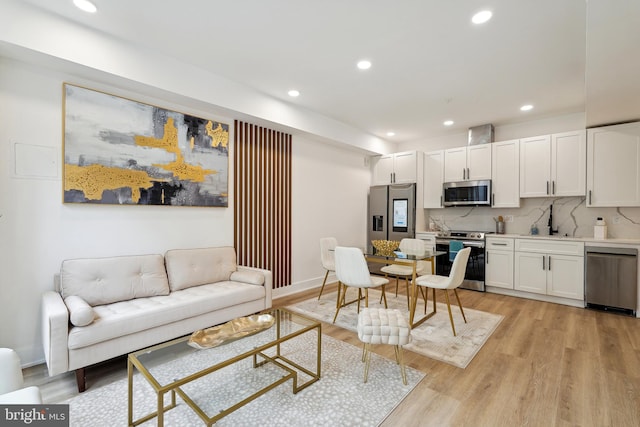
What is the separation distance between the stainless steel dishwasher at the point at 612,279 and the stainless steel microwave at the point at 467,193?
4.89ft

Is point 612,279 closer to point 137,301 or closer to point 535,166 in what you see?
point 535,166

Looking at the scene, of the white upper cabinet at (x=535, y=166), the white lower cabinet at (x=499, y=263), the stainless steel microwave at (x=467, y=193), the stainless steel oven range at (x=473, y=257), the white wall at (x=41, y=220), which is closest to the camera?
the white wall at (x=41, y=220)

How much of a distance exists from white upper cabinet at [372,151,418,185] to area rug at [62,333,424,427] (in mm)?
3873

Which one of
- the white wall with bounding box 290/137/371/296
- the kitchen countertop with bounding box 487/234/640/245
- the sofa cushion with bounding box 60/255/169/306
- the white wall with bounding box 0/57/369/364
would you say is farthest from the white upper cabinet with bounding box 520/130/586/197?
the sofa cushion with bounding box 60/255/169/306

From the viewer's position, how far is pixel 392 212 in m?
5.66

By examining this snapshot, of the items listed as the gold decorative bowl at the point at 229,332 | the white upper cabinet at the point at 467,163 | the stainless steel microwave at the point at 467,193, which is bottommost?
the gold decorative bowl at the point at 229,332

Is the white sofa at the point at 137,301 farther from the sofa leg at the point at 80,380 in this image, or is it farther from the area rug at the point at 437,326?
Answer: the area rug at the point at 437,326

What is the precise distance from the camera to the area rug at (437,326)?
104 inches

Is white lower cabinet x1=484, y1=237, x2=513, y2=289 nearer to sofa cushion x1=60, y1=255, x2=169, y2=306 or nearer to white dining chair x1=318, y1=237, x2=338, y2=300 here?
white dining chair x1=318, y1=237, x2=338, y2=300

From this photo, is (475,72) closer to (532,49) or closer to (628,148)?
(532,49)

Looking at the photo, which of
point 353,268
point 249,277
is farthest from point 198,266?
point 353,268

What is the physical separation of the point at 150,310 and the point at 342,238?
362 cm

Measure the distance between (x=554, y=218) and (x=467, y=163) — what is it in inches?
61.2
